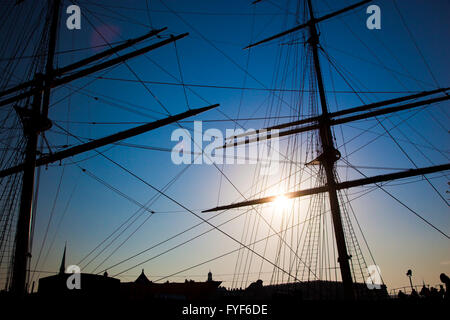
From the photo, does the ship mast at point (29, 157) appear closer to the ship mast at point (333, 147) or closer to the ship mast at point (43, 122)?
the ship mast at point (43, 122)

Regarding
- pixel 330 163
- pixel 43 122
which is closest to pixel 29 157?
pixel 43 122

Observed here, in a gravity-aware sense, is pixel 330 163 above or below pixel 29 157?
above

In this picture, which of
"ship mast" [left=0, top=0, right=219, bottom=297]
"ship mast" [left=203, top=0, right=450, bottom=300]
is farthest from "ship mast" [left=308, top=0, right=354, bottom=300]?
"ship mast" [left=0, top=0, right=219, bottom=297]

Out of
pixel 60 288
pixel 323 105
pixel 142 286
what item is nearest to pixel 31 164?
pixel 60 288

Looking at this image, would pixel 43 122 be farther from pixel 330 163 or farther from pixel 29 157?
pixel 330 163

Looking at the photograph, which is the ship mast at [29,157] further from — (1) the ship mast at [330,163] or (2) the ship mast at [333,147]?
(1) the ship mast at [330,163]

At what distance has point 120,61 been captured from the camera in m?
13.7

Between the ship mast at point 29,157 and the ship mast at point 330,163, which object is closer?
the ship mast at point 29,157

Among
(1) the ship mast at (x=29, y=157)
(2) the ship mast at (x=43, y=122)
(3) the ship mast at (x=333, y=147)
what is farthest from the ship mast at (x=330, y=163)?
(1) the ship mast at (x=29, y=157)

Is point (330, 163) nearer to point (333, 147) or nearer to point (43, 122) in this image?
point (333, 147)

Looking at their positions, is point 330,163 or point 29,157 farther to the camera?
point 330,163
